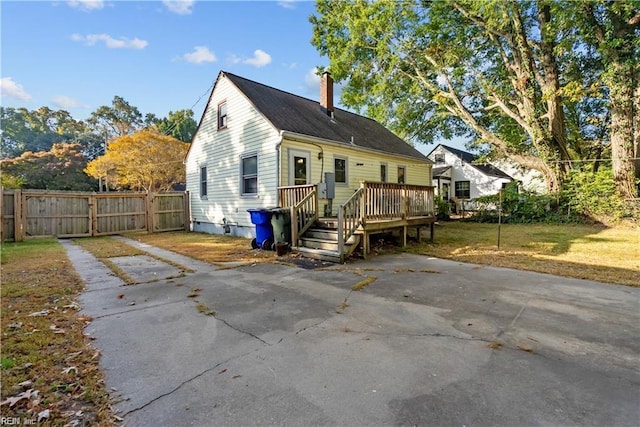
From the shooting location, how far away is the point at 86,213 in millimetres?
12070

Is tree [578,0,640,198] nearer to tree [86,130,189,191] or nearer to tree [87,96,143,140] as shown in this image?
tree [86,130,189,191]

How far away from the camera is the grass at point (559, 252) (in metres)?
5.85

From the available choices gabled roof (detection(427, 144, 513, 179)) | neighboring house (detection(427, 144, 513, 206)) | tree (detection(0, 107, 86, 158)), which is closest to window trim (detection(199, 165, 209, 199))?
neighboring house (detection(427, 144, 513, 206))

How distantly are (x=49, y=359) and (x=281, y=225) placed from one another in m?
5.89

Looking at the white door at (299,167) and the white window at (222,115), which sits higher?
the white window at (222,115)

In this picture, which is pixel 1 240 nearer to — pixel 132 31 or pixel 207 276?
pixel 132 31

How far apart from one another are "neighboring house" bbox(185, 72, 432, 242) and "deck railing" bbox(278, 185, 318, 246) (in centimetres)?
118

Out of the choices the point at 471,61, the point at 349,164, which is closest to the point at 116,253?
the point at 349,164

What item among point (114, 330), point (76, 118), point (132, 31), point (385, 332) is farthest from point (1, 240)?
point (76, 118)

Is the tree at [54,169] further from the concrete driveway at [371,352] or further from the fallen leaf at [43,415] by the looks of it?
the fallen leaf at [43,415]

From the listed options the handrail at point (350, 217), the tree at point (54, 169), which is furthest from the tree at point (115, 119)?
the handrail at point (350, 217)

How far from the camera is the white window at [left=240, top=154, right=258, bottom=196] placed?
35.6ft

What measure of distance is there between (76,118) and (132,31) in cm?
4126

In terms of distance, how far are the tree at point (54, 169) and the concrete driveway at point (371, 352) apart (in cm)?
3211
